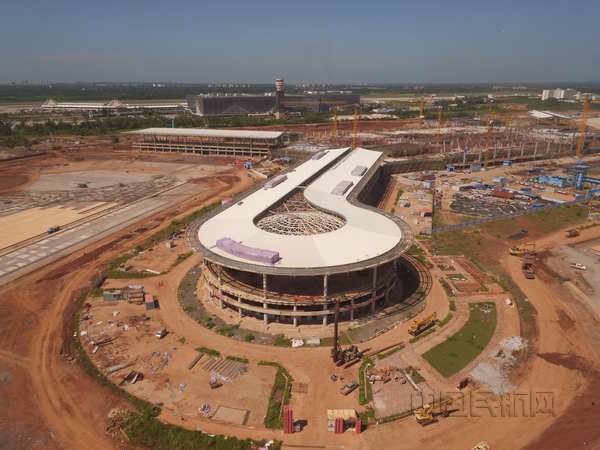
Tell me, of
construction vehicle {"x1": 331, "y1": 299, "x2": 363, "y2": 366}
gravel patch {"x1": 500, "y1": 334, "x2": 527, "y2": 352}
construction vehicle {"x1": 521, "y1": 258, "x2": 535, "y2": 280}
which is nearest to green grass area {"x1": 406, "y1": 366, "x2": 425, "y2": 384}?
construction vehicle {"x1": 331, "y1": 299, "x2": 363, "y2": 366}

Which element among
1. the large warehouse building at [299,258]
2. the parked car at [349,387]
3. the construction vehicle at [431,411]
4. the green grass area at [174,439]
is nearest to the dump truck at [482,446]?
the construction vehicle at [431,411]

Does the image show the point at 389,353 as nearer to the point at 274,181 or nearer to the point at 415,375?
the point at 415,375

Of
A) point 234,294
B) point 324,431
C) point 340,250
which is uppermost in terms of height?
point 340,250

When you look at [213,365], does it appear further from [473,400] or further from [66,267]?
[66,267]

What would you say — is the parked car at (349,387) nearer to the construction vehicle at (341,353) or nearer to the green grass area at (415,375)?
the construction vehicle at (341,353)

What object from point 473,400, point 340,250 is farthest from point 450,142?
point 473,400

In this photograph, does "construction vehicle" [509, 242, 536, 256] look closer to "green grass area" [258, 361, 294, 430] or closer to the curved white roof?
the curved white roof

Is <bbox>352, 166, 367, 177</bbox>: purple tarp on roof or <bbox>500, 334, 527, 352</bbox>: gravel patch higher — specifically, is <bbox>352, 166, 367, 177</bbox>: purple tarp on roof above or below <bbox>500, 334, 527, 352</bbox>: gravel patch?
above
